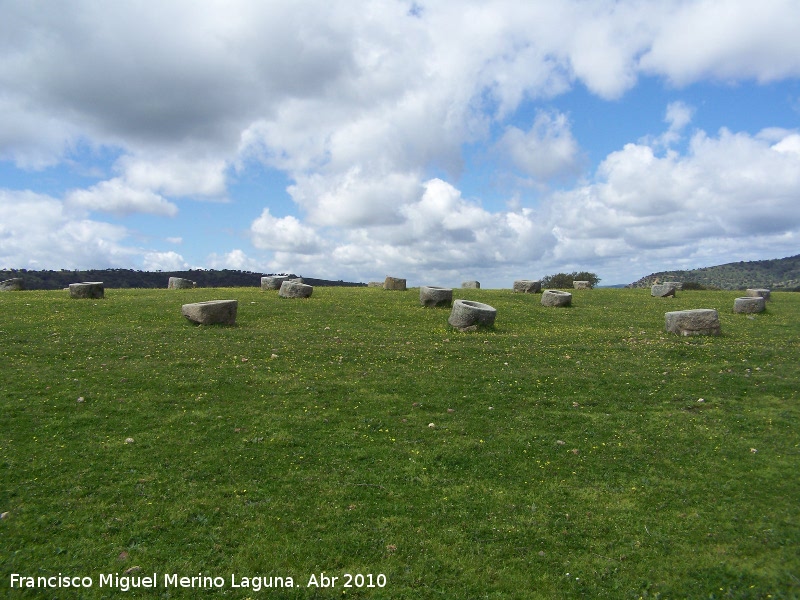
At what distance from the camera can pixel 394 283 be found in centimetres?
4600

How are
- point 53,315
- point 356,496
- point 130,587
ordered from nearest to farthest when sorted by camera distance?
point 130,587 < point 356,496 < point 53,315

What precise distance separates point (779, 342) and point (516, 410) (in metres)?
17.9

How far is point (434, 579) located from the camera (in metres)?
8.35

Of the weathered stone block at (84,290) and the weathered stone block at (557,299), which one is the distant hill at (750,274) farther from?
the weathered stone block at (84,290)

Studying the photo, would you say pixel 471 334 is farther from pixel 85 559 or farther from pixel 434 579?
pixel 85 559

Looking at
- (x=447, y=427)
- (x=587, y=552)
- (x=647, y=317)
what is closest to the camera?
(x=587, y=552)

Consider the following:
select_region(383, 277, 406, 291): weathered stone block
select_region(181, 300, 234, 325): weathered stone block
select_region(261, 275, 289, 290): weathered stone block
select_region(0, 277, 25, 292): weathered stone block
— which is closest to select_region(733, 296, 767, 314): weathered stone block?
select_region(383, 277, 406, 291): weathered stone block

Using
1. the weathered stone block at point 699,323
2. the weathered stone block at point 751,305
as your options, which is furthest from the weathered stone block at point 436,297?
the weathered stone block at point 751,305

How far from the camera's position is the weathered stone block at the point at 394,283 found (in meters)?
46.0

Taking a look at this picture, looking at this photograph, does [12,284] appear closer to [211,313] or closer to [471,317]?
[211,313]

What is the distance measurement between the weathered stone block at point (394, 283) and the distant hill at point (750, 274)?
124220 mm

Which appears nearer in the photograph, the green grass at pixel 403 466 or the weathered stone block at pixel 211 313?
the green grass at pixel 403 466

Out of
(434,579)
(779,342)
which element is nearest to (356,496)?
(434,579)

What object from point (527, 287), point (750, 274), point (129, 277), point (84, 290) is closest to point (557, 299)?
point (527, 287)
